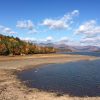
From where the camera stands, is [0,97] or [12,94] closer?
[0,97]

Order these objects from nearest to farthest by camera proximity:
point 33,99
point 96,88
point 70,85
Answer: point 33,99, point 96,88, point 70,85

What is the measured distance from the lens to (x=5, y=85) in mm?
37125

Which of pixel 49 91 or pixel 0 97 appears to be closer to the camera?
pixel 0 97

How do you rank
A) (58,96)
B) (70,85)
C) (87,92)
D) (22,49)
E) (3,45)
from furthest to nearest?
(22,49)
(3,45)
(70,85)
(87,92)
(58,96)

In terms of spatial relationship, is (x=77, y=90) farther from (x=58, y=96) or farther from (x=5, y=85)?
(x=5, y=85)

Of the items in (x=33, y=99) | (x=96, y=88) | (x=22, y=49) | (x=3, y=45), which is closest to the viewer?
(x=33, y=99)

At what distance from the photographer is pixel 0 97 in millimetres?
28609

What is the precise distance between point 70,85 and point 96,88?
4440mm

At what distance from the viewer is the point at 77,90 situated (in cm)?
3391

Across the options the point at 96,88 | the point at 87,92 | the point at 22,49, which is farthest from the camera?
the point at 22,49

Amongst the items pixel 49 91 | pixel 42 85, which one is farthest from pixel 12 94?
pixel 42 85

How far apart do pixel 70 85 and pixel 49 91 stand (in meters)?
5.55

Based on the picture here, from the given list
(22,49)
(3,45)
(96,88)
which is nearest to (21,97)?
(96,88)

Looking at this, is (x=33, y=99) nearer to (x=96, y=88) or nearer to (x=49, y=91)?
(x=49, y=91)
